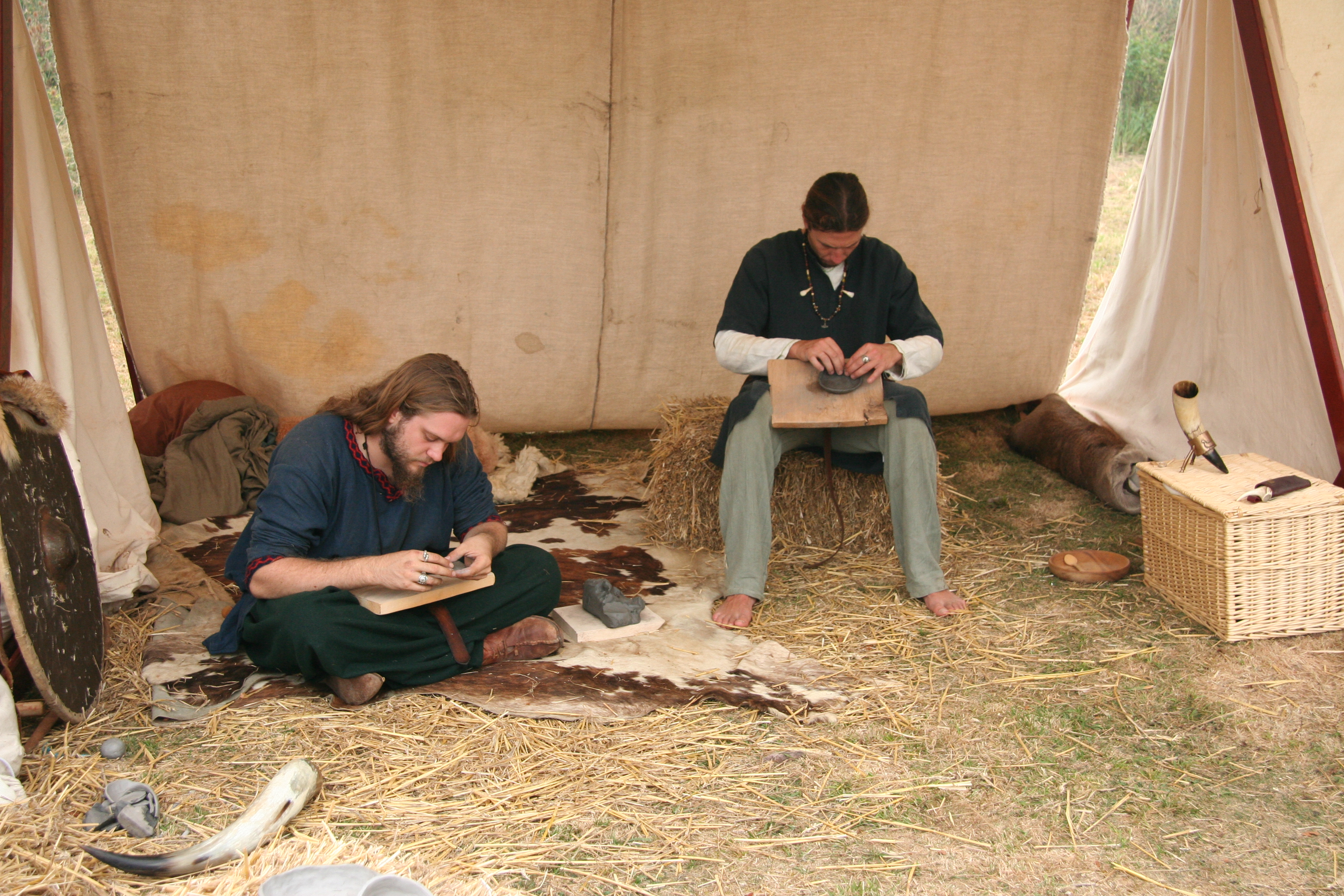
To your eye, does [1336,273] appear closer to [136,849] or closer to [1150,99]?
[136,849]

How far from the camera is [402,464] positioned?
283 centimetres

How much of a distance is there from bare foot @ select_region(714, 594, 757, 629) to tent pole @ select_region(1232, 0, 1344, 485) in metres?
2.11

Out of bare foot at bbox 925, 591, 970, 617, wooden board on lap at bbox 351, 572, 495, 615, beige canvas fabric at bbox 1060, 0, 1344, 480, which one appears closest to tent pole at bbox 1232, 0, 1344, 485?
beige canvas fabric at bbox 1060, 0, 1344, 480

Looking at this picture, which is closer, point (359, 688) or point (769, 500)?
point (359, 688)

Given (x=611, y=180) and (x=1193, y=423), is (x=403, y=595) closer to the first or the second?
(x=1193, y=423)

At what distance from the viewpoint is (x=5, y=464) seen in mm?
2502

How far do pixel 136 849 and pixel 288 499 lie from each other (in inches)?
36.2

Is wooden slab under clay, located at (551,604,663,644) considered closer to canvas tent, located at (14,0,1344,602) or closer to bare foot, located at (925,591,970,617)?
bare foot, located at (925,591,970,617)

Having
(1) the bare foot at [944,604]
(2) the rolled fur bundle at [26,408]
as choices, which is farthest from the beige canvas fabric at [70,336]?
(1) the bare foot at [944,604]

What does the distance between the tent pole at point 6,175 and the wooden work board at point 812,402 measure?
238cm

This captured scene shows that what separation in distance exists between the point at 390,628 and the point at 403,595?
11 cm

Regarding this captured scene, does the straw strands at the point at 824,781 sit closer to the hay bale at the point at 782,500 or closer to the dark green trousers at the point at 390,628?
the dark green trousers at the point at 390,628

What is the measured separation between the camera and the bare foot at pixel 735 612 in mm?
3498

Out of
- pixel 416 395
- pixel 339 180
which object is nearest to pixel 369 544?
pixel 416 395
